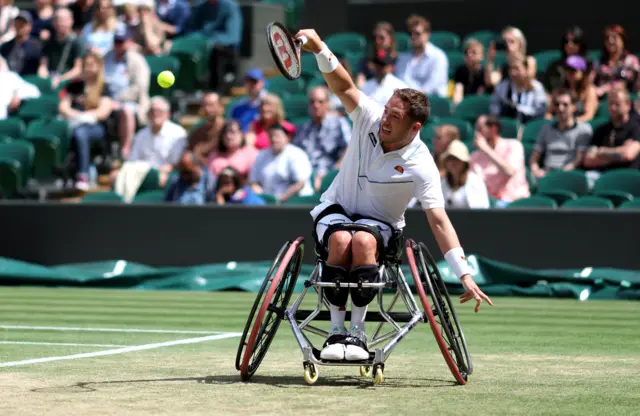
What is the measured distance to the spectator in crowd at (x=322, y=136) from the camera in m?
14.0

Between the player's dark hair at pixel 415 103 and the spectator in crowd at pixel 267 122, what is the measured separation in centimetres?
819

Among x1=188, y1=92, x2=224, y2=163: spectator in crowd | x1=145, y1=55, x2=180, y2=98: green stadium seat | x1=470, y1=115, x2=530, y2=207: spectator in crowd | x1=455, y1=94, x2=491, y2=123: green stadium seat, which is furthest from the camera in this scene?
x1=145, y1=55, x2=180, y2=98: green stadium seat

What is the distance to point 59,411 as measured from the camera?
16.6ft

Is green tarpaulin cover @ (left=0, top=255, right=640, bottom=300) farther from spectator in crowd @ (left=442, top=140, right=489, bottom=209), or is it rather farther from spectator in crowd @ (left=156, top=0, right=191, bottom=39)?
spectator in crowd @ (left=156, top=0, right=191, bottom=39)

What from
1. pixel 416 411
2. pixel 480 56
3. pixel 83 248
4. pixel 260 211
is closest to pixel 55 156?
pixel 83 248

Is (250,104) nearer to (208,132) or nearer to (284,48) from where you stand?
(208,132)

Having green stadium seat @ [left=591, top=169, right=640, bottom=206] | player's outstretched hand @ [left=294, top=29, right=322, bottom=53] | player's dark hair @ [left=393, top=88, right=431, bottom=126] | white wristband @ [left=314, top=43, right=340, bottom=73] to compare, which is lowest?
green stadium seat @ [left=591, top=169, right=640, bottom=206]

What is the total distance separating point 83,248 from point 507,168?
476cm

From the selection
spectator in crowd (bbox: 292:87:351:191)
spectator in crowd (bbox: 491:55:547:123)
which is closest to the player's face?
spectator in crowd (bbox: 292:87:351:191)

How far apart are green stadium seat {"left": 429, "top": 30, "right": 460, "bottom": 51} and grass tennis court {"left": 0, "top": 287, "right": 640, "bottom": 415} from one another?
6.95 metres

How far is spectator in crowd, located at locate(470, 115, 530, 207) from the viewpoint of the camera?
13125 millimetres

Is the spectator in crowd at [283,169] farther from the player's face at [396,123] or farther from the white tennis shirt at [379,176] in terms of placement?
the player's face at [396,123]

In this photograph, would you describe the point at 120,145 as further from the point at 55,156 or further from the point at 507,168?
the point at 507,168

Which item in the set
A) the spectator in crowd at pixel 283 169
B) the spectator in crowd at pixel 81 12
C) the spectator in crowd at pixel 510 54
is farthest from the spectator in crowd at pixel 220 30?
the spectator in crowd at pixel 283 169
